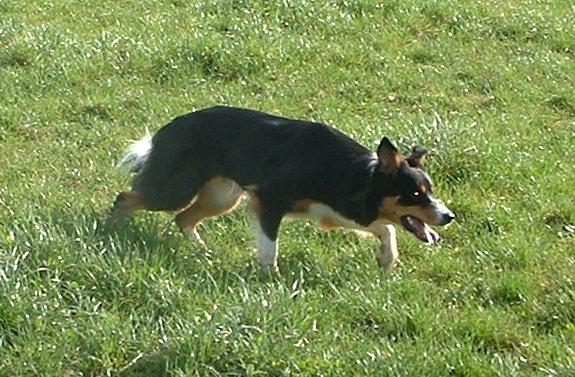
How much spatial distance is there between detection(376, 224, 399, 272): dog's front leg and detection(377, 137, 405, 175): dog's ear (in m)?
0.38

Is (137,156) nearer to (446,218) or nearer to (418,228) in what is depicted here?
(418,228)

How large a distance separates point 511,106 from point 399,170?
4.06 meters

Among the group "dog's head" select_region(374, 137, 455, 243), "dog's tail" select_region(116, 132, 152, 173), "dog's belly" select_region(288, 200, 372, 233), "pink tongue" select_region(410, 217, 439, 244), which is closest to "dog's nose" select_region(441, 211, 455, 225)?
"dog's head" select_region(374, 137, 455, 243)

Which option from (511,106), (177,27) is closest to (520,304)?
(511,106)

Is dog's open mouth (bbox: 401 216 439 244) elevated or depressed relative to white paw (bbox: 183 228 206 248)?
elevated

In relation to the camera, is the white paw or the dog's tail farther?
the dog's tail

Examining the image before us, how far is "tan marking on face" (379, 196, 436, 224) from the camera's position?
7.16m

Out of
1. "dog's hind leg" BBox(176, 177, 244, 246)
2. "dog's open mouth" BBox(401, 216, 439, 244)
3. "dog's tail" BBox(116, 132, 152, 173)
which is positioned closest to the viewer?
"dog's open mouth" BBox(401, 216, 439, 244)

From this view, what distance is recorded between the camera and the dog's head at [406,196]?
23.5ft

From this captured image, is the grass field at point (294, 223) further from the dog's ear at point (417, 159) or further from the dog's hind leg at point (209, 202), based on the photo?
the dog's ear at point (417, 159)

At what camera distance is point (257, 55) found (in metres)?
11.7

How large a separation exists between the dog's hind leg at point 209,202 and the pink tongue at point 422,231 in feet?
3.78

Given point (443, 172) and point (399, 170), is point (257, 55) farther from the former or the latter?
point (399, 170)

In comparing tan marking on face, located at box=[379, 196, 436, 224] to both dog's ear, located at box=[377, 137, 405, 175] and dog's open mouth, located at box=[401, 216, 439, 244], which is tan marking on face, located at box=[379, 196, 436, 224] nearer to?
dog's open mouth, located at box=[401, 216, 439, 244]
